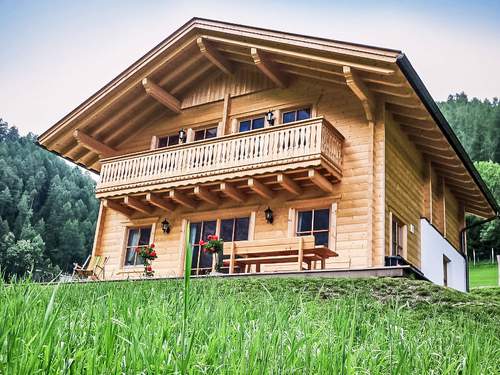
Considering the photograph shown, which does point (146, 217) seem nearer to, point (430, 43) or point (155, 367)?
point (155, 367)

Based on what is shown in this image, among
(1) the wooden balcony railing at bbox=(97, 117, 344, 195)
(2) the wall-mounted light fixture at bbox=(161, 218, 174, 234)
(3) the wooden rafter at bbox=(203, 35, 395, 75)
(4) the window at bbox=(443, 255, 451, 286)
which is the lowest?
(4) the window at bbox=(443, 255, 451, 286)

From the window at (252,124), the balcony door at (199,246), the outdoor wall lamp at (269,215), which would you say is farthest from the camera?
the window at (252,124)

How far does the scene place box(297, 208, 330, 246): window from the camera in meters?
11.9

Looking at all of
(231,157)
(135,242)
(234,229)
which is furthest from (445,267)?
(135,242)

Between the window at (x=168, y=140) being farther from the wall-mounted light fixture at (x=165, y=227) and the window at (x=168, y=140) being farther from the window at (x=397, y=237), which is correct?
the window at (x=397, y=237)

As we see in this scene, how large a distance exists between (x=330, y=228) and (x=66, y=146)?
888cm

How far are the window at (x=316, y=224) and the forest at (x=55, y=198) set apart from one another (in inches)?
1035

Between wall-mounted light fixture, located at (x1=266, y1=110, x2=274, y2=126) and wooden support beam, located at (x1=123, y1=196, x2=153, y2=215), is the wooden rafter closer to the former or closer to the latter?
wall-mounted light fixture, located at (x1=266, y1=110, x2=274, y2=126)

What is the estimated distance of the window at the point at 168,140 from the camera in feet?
50.5

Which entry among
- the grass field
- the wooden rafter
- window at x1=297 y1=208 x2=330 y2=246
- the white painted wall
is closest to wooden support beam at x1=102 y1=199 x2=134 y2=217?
the wooden rafter

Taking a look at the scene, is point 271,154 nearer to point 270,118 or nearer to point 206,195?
point 270,118

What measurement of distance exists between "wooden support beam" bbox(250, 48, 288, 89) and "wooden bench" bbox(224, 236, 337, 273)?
13.6 ft

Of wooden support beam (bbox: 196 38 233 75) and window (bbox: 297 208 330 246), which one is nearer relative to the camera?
window (bbox: 297 208 330 246)

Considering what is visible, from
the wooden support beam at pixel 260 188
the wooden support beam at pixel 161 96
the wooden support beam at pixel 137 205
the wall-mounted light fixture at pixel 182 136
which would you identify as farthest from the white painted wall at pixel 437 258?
the wooden support beam at pixel 161 96
